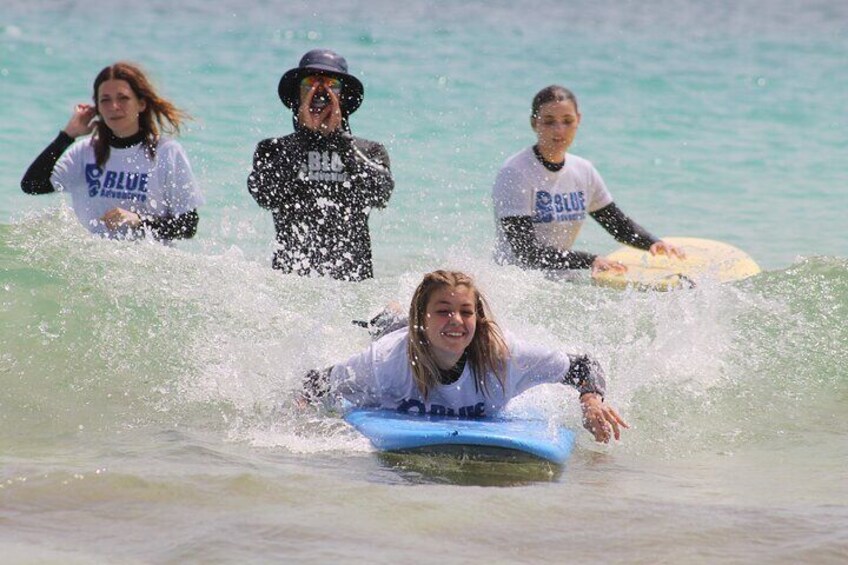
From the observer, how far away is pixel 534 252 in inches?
335

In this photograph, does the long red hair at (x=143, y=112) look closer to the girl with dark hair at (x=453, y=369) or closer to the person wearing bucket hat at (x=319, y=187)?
the person wearing bucket hat at (x=319, y=187)

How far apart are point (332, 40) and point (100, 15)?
449 centimetres

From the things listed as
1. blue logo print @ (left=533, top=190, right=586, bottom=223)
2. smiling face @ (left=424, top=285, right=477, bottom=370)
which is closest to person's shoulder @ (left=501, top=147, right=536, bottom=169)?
blue logo print @ (left=533, top=190, right=586, bottom=223)

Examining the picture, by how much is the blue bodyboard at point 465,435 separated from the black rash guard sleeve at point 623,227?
10.2 ft

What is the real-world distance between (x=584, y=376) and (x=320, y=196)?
7.27 ft

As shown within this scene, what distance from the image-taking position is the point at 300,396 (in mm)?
6289

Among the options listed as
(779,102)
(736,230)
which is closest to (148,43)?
(779,102)

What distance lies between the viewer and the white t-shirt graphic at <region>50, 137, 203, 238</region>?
25.8ft

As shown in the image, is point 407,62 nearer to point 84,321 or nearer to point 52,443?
point 84,321

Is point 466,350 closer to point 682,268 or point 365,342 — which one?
point 365,342

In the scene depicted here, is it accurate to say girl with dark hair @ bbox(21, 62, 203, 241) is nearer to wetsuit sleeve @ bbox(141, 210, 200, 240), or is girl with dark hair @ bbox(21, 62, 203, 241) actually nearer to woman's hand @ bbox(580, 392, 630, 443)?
wetsuit sleeve @ bbox(141, 210, 200, 240)

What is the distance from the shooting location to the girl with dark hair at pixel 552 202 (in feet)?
28.0

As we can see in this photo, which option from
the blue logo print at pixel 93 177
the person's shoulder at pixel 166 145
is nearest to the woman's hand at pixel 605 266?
the person's shoulder at pixel 166 145

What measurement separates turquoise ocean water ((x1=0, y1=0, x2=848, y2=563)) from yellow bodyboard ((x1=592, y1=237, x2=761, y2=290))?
0.15 meters
